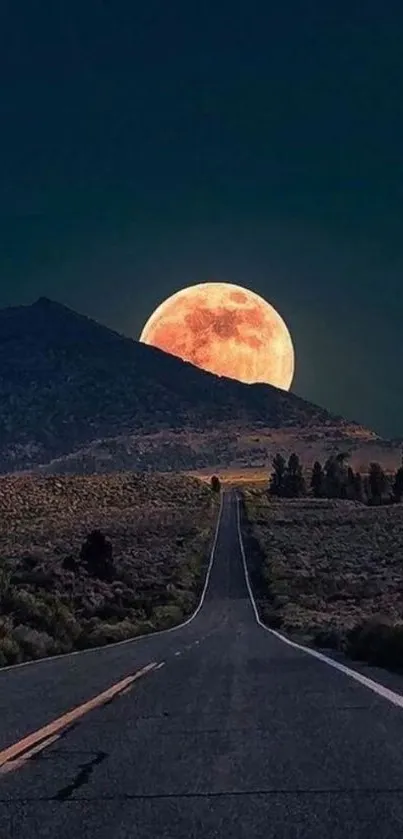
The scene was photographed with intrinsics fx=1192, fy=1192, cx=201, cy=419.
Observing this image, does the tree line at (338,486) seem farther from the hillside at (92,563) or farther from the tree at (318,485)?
the hillside at (92,563)

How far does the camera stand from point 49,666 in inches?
819

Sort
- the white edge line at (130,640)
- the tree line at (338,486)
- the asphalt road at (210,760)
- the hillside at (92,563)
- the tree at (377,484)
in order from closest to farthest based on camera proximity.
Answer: the asphalt road at (210,760)
the white edge line at (130,640)
the hillside at (92,563)
the tree at (377,484)
the tree line at (338,486)

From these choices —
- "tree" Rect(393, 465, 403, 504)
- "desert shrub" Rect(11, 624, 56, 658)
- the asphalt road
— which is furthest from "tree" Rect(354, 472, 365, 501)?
the asphalt road

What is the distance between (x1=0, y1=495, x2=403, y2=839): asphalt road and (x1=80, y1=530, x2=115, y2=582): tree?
4184cm

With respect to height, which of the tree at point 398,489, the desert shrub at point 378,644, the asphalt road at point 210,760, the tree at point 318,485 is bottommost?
the asphalt road at point 210,760

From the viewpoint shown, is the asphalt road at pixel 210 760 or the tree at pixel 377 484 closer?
the asphalt road at pixel 210 760

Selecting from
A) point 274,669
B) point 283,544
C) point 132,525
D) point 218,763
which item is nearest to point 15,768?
point 218,763

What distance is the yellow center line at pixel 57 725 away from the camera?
9469mm

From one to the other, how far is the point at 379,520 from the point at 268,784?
107 m

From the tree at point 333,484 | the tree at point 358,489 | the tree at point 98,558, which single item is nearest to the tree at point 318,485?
the tree at point 333,484

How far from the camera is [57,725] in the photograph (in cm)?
1129

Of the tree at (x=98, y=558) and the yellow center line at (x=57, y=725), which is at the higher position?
the tree at (x=98, y=558)

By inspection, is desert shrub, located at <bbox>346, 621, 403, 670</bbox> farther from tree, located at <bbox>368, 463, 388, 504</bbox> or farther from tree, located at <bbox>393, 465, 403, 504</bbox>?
tree, located at <bbox>368, 463, 388, 504</bbox>

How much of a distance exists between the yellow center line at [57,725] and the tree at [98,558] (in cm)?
4310
